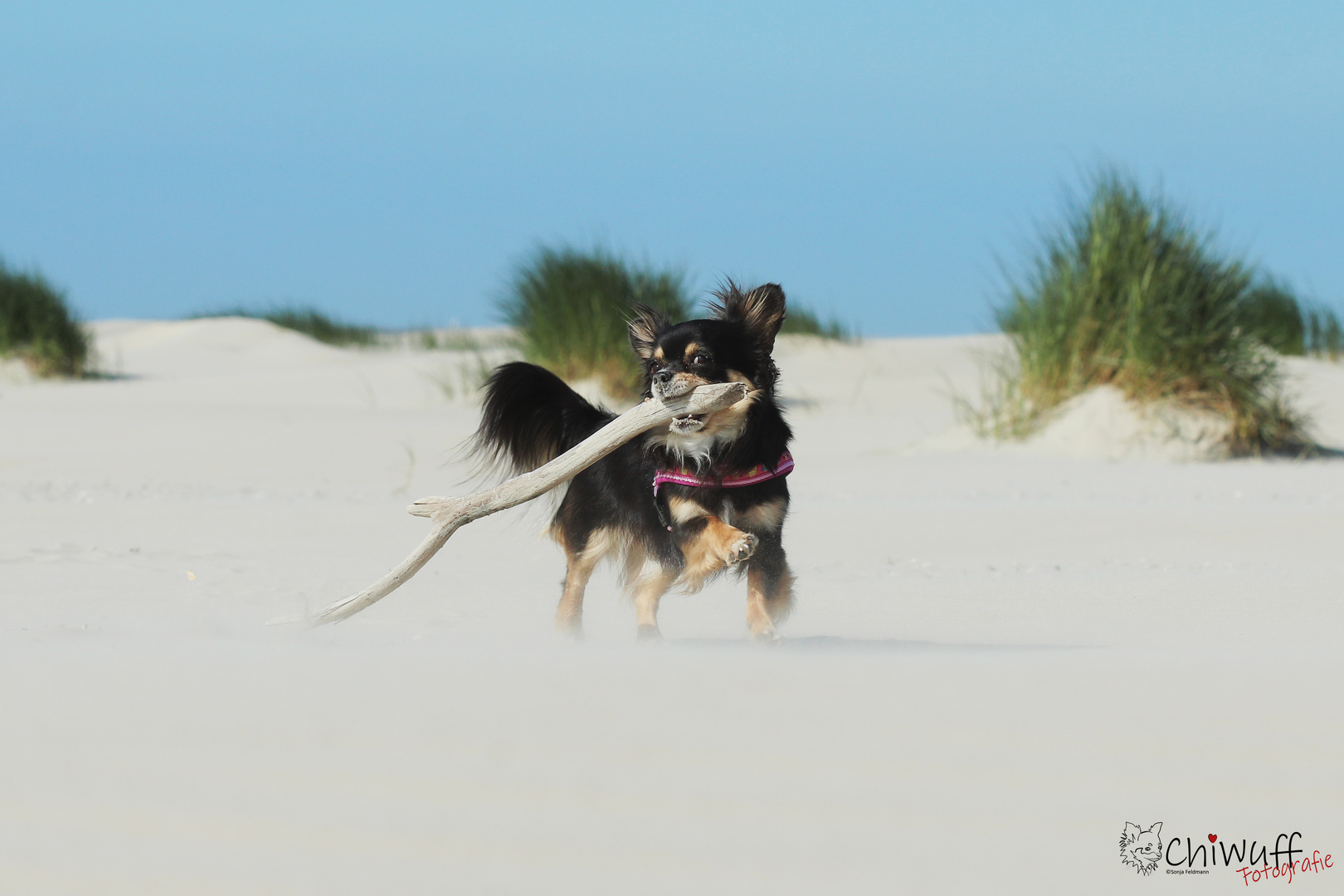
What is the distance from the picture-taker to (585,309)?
12.3 meters

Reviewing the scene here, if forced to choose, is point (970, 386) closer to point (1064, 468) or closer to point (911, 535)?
point (1064, 468)

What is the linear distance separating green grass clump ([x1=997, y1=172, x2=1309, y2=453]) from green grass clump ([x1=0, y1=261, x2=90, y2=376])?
11070mm

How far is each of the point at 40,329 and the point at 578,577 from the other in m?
13.6

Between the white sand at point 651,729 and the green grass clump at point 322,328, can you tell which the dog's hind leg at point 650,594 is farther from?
the green grass clump at point 322,328

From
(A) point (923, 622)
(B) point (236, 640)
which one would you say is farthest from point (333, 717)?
(A) point (923, 622)

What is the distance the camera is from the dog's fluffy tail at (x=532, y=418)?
157 inches

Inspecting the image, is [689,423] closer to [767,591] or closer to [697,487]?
[697,487]

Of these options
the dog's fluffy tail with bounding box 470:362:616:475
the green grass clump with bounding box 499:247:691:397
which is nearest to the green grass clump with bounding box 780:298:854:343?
the green grass clump with bounding box 499:247:691:397

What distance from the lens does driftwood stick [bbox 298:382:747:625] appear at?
3326 millimetres

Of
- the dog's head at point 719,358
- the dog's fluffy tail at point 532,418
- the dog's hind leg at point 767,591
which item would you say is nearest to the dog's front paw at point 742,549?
the dog's hind leg at point 767,591

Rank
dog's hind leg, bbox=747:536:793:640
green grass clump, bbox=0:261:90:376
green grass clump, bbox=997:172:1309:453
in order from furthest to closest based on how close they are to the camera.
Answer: green grass clump, bbox=0:261:90:376 → green grass clump, bbox=997:172:1309:453 → dog's hind leg, bbox=747:536:793:640

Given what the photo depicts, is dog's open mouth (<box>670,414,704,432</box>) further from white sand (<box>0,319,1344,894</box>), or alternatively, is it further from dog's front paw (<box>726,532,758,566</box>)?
white sand (<box>0,319,1344,894</box>)

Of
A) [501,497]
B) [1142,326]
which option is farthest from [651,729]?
[1142,326]

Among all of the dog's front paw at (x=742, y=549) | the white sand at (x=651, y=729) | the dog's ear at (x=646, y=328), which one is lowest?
the white sand at (x=651, y=729)
